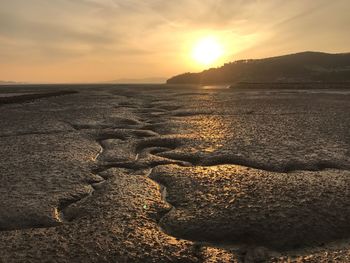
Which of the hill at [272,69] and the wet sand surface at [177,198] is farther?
the hill at [272,69]

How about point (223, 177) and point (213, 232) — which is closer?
point (213, 232)

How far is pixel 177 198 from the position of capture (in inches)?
124

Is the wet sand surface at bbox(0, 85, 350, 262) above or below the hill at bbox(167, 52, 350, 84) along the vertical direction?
above

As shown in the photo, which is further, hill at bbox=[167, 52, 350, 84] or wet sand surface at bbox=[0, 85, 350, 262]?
hill at bbox=[167, 52, 350, 84]

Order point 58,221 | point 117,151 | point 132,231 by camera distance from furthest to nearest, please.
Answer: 1. point 117,151
2. point 58,221
3. point 132,231

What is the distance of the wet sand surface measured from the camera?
7.56ft

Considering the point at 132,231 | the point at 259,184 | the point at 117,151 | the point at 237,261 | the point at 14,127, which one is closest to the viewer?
the point at 237,261

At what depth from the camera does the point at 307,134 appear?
585 cm

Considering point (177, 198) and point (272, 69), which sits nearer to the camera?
point (177, 198)

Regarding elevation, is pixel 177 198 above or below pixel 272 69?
above

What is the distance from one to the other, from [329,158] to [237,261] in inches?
96.8

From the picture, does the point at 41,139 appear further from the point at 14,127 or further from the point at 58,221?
the point at 58,221

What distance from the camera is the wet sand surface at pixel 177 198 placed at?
2305 mm

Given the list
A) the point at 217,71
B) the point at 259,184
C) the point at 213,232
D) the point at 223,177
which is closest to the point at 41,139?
the point at 223,177
